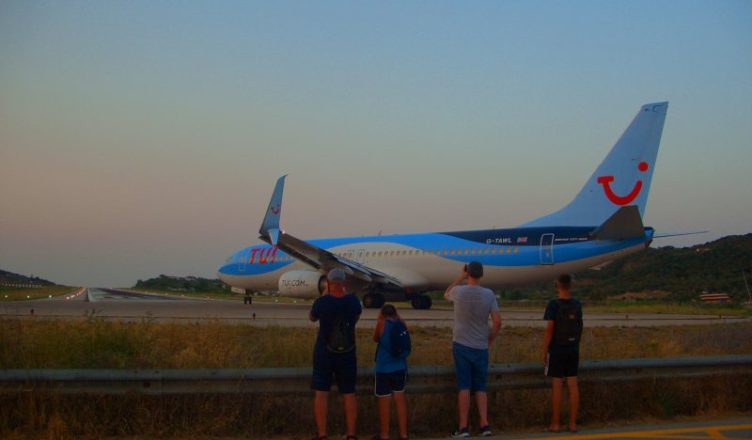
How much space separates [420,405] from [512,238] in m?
20.2

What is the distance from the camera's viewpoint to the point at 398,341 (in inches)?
297

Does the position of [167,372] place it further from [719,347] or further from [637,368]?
[719,347]

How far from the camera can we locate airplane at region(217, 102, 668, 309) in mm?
26062

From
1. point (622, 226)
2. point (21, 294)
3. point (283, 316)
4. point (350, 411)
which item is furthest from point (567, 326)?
point (21, 294)

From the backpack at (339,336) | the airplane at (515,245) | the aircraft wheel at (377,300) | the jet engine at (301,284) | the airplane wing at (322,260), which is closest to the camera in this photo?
the backpack at (339,336)

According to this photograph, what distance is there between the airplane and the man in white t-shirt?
55.0 feet

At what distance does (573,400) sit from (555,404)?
180mm

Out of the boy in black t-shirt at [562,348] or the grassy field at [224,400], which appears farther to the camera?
the boy in black t-shirt at [562,348]

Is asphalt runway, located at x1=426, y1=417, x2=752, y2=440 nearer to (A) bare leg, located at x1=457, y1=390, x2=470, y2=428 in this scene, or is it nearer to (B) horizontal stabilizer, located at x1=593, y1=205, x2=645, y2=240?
(A) bare leg, located at x1=457, y1=390, x2=470, y2=428

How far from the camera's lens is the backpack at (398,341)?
24.7 ft

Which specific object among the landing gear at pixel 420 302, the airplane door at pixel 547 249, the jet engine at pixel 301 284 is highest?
the airplane door at pixel 547 249

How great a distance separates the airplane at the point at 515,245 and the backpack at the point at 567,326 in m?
16.2

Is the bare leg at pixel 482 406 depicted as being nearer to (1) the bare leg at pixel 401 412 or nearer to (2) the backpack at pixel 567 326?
(1) the bare leg at pixel 401 412

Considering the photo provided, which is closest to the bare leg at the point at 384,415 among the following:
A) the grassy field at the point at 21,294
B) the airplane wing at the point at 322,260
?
the airplane wing at the point at 322,260
